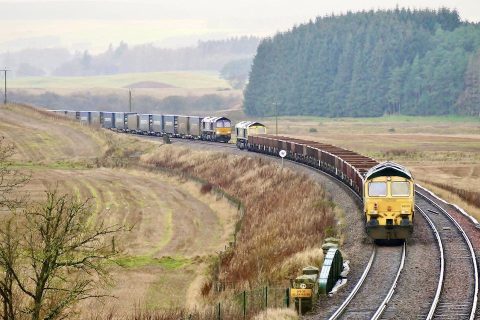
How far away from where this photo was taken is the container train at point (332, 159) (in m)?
41.5

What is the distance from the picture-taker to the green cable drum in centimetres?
3338

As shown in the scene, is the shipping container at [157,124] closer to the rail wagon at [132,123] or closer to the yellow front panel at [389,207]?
the rail wagon at [132,123]

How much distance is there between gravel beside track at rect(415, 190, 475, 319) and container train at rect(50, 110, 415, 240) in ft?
8.62

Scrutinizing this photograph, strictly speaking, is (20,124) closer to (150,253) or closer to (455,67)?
(150,253)

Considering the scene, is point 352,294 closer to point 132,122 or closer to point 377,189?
point 377,189

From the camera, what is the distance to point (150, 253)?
57.1m

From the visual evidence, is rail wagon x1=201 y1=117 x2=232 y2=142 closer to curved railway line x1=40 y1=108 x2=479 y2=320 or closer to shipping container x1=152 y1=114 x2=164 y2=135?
shipping container x1=152 y1=114 x2=164 y2=135

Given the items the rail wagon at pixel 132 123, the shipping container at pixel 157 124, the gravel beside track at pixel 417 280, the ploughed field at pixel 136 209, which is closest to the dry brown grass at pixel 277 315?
the gravel beside track at pixel 417 280

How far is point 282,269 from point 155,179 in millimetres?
54369

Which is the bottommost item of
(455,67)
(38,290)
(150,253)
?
(150,253)

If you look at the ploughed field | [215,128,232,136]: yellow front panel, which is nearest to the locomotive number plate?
the ploughed field

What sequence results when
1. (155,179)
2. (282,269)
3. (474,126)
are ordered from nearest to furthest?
1. (282,269)
2. (155,179)
3. (474,126)

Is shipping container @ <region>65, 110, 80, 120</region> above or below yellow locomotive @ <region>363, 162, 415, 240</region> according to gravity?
above

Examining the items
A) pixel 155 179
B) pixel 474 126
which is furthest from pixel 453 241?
pixel 474 126
